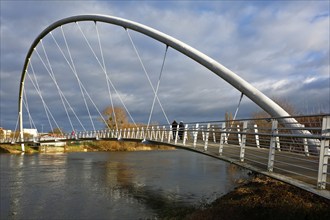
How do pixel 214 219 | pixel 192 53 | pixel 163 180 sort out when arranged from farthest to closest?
pixel 163 180
pixel 192 53
pixel 214 219

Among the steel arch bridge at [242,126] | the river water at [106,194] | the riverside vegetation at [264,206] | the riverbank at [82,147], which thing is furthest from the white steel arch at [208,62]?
the riverbank at [82,147]

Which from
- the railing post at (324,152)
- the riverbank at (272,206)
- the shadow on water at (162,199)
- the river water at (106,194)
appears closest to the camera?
the railing post at (324,152)

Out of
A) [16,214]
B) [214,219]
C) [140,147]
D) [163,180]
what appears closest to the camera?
[214,219]

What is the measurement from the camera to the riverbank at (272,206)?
9289mm

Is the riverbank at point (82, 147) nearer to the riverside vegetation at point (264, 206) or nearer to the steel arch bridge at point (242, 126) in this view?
the steel arch bridge at point (242, 126)

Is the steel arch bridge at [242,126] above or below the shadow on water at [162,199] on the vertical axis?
above

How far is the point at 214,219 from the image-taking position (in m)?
10.7

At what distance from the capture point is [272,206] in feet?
34.6

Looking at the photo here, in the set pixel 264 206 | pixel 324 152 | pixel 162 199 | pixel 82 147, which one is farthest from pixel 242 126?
pixel 82 147

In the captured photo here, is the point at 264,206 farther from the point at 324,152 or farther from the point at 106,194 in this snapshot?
the point at 106,194

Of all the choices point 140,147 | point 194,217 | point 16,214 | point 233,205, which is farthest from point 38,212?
point 140,147

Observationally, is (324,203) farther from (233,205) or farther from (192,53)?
(192,53)

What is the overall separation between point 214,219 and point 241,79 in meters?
6.83

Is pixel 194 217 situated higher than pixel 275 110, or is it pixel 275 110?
pixel 275 110
